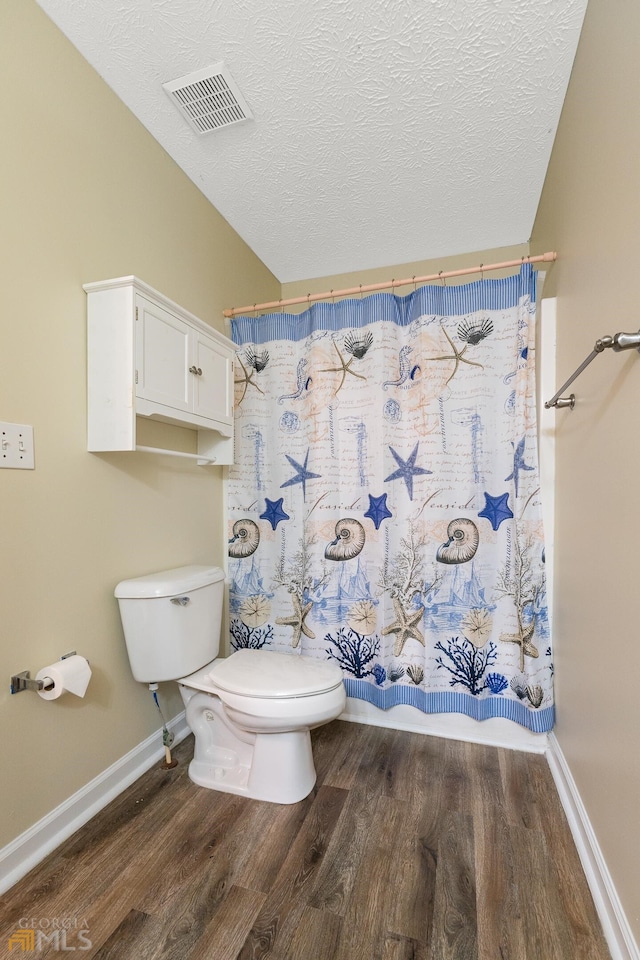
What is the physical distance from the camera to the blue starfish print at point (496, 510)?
175cm

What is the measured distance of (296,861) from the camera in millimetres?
1237

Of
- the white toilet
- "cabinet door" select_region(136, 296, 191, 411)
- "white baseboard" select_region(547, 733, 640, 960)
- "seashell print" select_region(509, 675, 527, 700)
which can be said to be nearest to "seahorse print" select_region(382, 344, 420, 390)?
"cabinet door" select_region(136, 296, 191, 411)

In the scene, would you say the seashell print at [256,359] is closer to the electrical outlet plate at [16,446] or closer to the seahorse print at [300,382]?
the seahorse print at [300,382]

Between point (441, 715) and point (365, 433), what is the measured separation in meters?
1.24

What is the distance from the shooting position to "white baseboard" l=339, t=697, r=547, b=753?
176cm

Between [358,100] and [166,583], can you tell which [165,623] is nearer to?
[166,583]

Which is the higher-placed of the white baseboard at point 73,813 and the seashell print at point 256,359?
the seashell print at point 256,359

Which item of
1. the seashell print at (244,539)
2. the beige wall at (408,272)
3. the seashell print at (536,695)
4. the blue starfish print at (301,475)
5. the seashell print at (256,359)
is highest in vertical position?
the beige wall at (408,272)

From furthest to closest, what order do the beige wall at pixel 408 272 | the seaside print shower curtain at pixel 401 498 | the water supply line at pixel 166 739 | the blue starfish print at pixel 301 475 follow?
1. the beige wall at pixel 408 272
2. the blue starfish print at pixel 301 475
3. the seaside print shower curtain at pixel 401 498
4. the water supply line at pixel 166 739

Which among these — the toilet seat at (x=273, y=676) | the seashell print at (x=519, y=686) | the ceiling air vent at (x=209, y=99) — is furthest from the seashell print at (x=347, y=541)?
the ceiling air vent at (x=209, y=99)

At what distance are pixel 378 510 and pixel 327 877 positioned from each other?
1.20m

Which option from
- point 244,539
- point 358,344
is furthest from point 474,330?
point 244,539

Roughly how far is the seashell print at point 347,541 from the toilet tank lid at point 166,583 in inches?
20.3

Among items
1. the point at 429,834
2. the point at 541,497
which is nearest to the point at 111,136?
the point at 541,497
